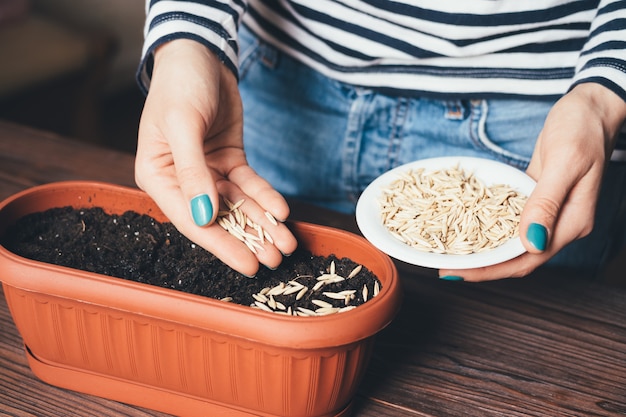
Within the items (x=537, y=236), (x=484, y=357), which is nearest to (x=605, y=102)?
(x=537, y=236)

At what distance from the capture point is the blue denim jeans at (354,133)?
1211 mm

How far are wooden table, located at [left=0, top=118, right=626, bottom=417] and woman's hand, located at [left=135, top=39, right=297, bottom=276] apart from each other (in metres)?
0.24

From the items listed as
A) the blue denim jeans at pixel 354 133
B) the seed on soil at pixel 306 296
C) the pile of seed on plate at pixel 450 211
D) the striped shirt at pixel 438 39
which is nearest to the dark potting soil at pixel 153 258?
the seed on soil at pixel 306 296

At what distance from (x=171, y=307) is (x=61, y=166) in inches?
28.2

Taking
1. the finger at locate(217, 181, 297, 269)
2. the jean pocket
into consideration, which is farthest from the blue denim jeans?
the finger at locate(217, 181, 297, 269)

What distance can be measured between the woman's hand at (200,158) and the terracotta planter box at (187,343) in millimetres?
120

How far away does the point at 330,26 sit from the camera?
3.92 feet

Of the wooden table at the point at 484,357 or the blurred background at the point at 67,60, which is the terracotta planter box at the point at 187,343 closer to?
the wooden table at the point at 484,357

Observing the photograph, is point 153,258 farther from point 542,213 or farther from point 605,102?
point 605,102

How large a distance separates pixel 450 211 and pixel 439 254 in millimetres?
119

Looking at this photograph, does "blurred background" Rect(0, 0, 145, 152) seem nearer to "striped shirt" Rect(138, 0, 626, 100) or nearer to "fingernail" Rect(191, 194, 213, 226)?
"striped shirt" Rect(138, 0, 626, 100)

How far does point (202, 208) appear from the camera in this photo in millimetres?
860

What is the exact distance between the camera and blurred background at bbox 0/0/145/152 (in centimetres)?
277

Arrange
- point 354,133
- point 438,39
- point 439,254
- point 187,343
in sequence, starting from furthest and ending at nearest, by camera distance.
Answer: point 354,133 → point 438,39 → point 439,254 → point 187,343
